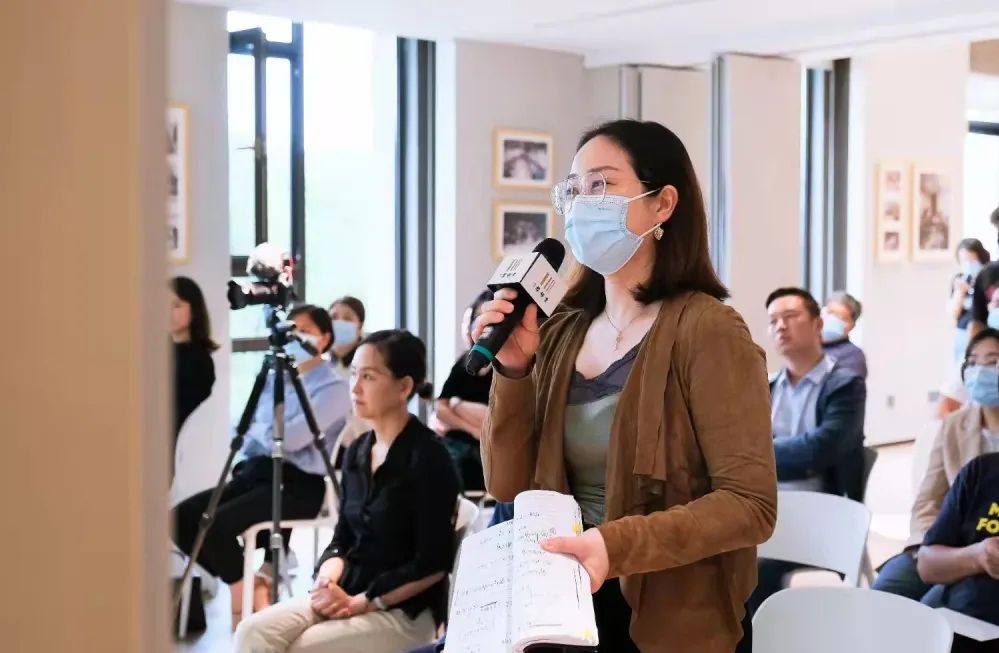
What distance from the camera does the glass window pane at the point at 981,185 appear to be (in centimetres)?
1059

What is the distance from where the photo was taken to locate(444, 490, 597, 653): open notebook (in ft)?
3.27

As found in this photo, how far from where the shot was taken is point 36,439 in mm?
383

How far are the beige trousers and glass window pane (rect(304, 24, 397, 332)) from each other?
13.1 ft

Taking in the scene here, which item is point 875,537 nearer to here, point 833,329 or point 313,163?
point 833,329

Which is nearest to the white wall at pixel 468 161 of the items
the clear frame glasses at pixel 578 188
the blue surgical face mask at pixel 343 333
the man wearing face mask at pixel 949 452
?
the blue surgical face mask at pixel 343 333

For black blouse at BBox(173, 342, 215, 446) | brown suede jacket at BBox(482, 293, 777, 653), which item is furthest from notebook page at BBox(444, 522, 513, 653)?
black blouse at BBox(173, 342, 215, 446)

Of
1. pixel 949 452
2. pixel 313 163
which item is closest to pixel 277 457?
pixel 949 452

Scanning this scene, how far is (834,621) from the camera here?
2223 millimetres

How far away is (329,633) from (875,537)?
13.1 ft

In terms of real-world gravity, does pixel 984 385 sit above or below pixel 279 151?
below

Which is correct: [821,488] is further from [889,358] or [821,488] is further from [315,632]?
[889,358]

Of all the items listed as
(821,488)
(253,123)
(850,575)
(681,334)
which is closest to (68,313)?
(681,334)

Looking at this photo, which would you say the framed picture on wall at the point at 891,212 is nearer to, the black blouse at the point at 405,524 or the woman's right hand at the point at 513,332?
the black blouse at the point at 405,524

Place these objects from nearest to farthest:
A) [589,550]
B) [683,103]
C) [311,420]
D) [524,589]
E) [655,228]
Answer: [524,589] < [589,550] < [655,228] < [311,420] < [683,103]
